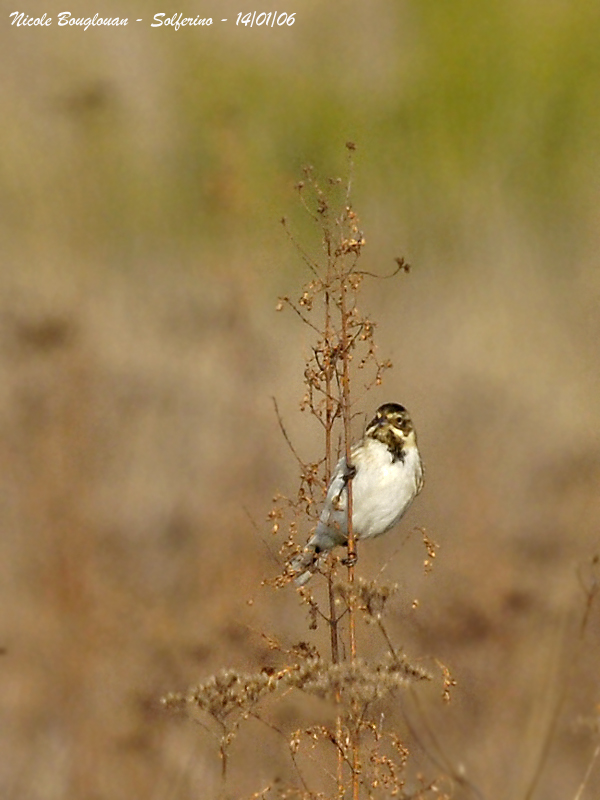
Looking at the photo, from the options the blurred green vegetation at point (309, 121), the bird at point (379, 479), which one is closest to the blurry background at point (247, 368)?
the blurred green vegetation at point (309, 121)

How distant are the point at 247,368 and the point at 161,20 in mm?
4809

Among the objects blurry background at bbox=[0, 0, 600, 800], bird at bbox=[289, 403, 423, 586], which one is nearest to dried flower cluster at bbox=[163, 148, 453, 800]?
blurry background at bbox=[0, 0, 600, 800]

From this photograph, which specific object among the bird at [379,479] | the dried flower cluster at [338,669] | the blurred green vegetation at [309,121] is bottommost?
the dried flower cluster at [338,669]

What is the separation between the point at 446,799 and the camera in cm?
306

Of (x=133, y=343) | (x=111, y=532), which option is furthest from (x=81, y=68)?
(x=111, y=532)

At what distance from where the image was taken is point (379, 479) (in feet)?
17.6

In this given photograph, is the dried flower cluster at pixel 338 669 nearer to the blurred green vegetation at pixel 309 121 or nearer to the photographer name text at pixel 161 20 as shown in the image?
the blurred green vegetation at pixel 309 121

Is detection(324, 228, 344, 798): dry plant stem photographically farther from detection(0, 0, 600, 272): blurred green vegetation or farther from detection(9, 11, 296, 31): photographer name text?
detection(9, 11, 296, 31): photographer name text

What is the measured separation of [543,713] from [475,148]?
29.8ft

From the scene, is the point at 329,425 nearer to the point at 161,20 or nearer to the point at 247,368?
the point at 247,368

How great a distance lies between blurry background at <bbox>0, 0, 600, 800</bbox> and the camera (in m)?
5.38

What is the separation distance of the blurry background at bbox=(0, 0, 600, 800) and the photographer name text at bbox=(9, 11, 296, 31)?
0.12 meters

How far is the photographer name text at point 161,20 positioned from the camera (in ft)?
32.7

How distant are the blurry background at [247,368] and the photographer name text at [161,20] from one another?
0.12m
